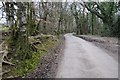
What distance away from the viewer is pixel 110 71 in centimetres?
1020

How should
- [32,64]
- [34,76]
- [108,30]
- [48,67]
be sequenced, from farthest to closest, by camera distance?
[108,30], [32,64], [48,67], [34,76]

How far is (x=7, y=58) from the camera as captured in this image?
40.1 feet

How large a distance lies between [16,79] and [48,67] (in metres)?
2.07

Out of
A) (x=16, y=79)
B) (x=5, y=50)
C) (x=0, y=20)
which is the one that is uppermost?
(x=0, y=20)

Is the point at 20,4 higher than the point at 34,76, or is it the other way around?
the point at 20,4

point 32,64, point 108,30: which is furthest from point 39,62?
point 108,30

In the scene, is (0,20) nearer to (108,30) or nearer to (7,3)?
(7,3)

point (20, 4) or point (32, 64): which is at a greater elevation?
point (20, 4)

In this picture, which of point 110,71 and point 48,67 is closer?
point 110,71

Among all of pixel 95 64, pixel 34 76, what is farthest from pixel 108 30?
pixel 34 76

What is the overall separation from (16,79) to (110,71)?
167 inches

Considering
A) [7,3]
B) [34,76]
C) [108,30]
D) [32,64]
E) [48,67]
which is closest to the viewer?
[34,76]

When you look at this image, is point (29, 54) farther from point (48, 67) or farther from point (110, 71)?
point (110, 71)

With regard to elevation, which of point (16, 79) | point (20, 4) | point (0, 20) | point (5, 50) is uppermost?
point (20, 4)
